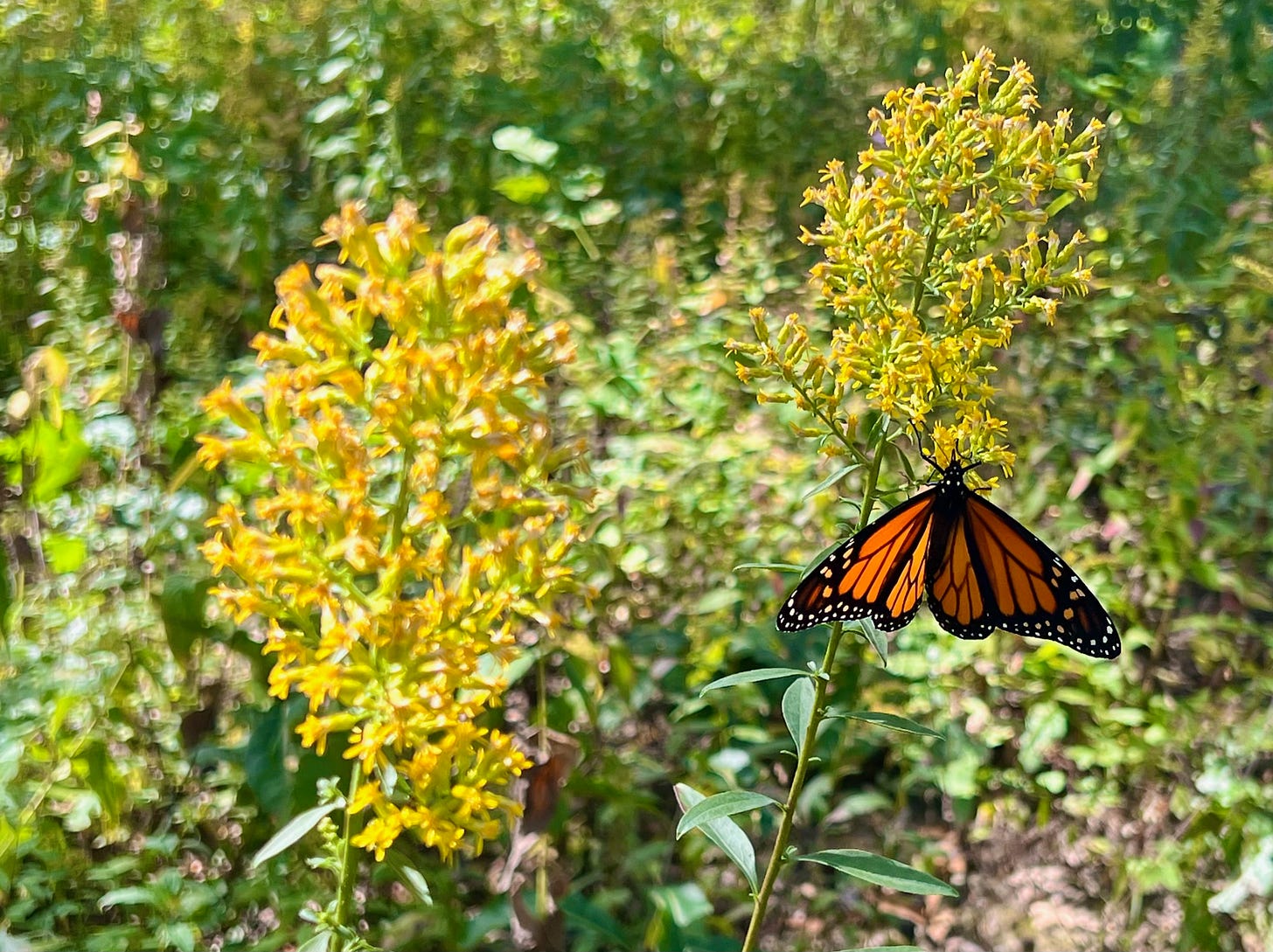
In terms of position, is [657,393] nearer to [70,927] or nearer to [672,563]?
[672,563]

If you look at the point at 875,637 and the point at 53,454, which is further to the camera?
the point at 53,454

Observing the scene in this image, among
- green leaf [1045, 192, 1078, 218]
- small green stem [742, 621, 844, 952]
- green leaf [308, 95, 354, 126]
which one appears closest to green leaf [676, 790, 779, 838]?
small green stem [742, 621, 844, 952]

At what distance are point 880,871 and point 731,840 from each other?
210 mm

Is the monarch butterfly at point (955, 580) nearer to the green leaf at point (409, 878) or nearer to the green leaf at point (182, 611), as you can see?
the green leaf at point (409, 878)

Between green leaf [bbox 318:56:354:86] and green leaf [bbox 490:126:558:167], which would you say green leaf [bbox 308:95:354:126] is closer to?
green leaf [bbox 318:56:354:86]

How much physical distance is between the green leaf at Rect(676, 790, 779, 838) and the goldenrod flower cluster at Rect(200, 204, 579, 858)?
0.21m

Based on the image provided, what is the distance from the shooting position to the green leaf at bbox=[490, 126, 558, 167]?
2.56 meters

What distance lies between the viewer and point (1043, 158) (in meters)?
1.15

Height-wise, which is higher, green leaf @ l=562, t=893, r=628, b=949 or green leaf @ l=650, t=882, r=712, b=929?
green leaf @ l=562, t=893, r=628, b=949

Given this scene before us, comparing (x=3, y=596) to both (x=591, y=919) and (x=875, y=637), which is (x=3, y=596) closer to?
(x=591, y=919)

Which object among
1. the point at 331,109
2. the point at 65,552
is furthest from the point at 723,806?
the point at 331,109

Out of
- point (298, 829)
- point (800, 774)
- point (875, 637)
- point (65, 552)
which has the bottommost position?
point (65, 552)

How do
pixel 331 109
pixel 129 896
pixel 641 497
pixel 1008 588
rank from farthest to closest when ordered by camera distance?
pixel 331 109, pixel 641 497, pixel 129 896, pixel 1008 588

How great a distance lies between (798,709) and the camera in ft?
3.81
